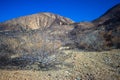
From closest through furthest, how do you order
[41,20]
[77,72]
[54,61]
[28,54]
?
[77,72], [54,61], [28,54], [41,20]

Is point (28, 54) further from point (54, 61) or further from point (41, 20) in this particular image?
point (41, 20)

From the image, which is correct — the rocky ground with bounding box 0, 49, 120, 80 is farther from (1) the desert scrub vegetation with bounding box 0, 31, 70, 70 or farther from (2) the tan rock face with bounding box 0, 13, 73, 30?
(2) the tan rock face with bounding box 0, 13, 73, 30

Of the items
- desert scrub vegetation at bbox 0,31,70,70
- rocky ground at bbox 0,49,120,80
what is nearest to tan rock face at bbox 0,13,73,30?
desert scrub vegetation at bbox 0,31,70,70

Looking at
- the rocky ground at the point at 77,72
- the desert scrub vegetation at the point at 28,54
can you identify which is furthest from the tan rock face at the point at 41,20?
the rocky ground at the point at 77,72

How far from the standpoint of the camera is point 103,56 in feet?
28.5

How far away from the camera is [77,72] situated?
6.66 m

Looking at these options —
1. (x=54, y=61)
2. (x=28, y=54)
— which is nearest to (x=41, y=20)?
(x=28, y=54)

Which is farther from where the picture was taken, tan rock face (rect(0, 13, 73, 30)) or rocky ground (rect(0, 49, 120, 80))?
tan rock face (rect(0, 13, 73, 30))

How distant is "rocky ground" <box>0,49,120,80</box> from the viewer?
6160mm

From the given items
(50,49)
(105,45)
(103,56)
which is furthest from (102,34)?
(50,49)

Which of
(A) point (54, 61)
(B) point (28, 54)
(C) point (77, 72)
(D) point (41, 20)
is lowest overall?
(C) point (77, 72)

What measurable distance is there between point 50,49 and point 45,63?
1943 mm

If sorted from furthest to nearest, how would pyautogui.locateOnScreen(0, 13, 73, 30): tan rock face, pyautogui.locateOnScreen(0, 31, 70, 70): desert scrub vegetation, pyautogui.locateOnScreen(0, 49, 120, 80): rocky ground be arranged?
pyautogui.locateOnScreen(0, 13, 73, 30): tan rock face
pyautogui.locateOnScreen(0, 31, 70, 70): desert scrub vegetation
pyautogui.locateOnScreen(0, 49, 120, 80): rocky ground

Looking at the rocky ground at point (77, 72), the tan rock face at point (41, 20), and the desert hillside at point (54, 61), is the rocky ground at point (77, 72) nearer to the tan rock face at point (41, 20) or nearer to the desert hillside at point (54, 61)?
the desert hillside at point (54, 61)
